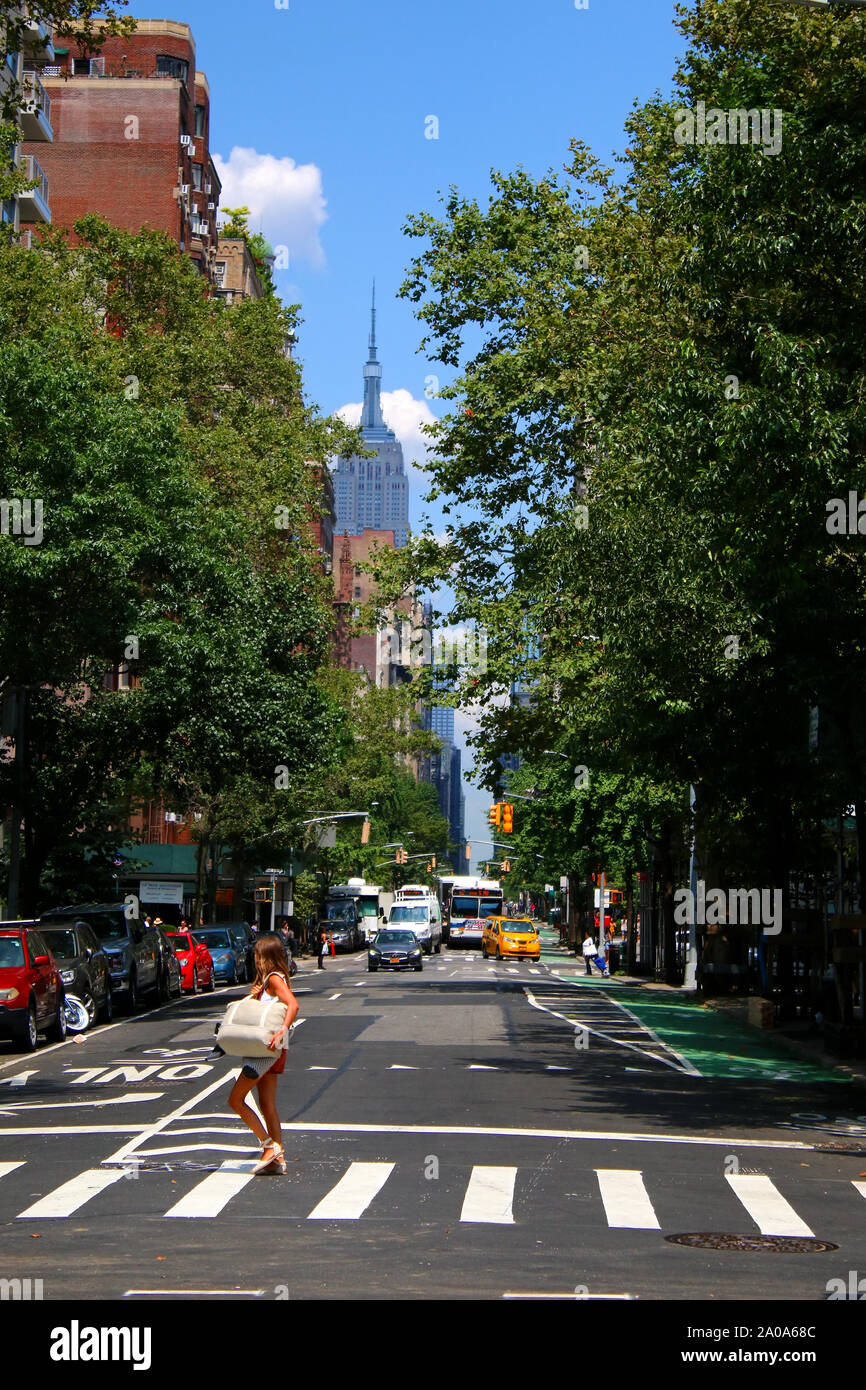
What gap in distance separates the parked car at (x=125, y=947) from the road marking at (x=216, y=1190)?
19.9m

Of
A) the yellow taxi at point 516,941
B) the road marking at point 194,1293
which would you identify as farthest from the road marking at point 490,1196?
the yellow taxi at point 516,941

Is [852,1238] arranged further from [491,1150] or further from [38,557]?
[38,557]

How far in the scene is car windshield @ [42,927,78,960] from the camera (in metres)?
28.2

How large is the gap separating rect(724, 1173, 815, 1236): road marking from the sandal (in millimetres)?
3210

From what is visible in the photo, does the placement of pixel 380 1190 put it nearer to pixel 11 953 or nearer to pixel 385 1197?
pixel 385 1197

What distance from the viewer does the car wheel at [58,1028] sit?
2555 cm

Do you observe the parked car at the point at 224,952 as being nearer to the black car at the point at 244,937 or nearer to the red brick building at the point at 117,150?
the black car at the point at 244,937

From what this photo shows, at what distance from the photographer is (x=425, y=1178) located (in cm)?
1222

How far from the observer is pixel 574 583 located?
2808 cm

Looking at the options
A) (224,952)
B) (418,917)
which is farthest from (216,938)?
(418,917)

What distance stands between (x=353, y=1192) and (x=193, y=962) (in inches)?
1269

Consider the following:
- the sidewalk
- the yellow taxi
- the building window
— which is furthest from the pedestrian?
the building window

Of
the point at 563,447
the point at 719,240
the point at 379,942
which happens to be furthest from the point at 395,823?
the point at 719,240

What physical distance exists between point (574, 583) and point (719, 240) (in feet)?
32.7
